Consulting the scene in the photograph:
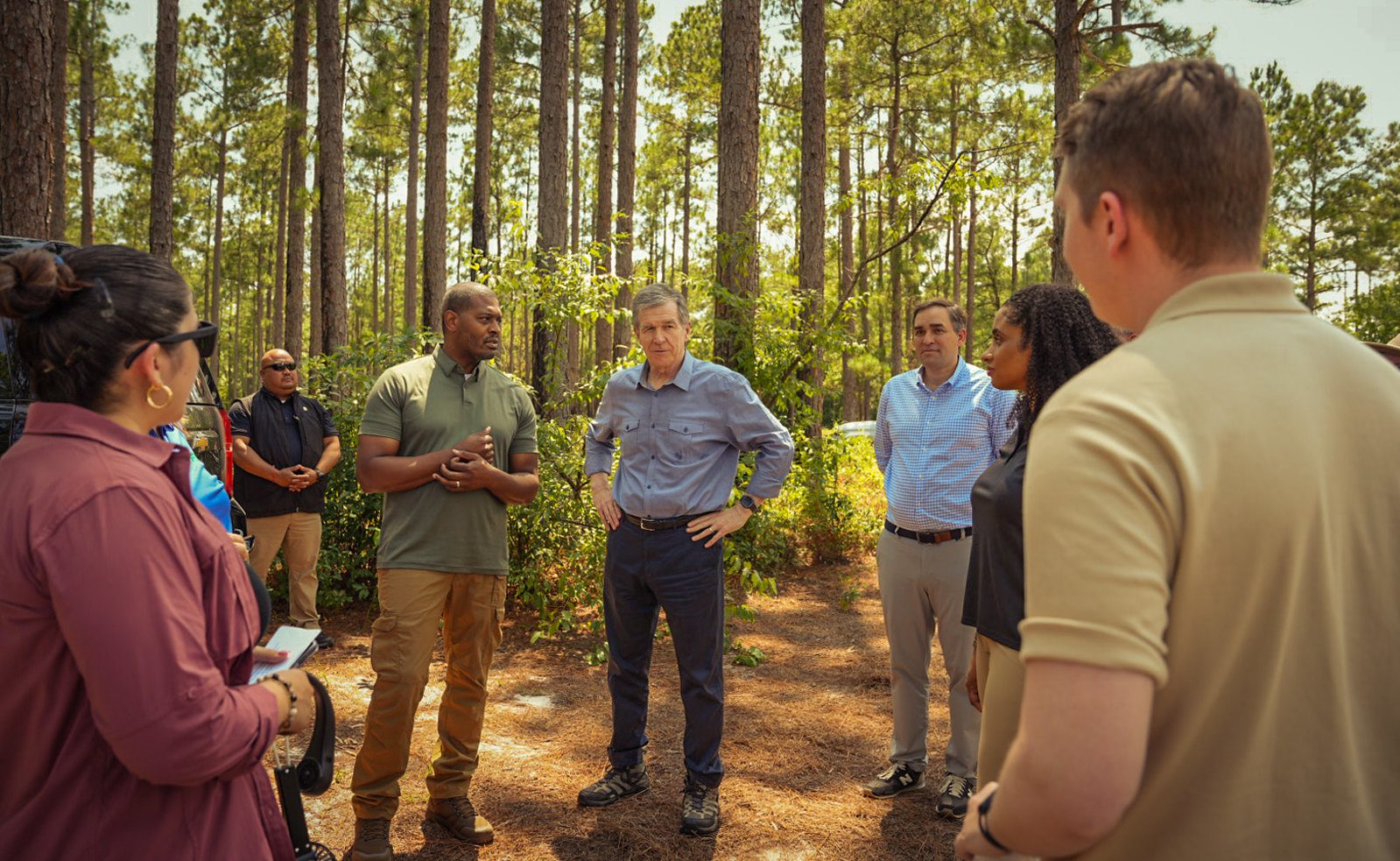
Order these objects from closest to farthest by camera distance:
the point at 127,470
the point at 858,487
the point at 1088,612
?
the point at 1088,612
the point at 127,470
the point at 858,487

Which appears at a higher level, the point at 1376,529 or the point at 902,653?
the point at 1376,529

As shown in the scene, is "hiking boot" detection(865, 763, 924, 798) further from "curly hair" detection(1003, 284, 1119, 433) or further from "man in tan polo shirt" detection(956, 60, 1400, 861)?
"man in tan polo shirt" detection(956, 60, 1400, 861)

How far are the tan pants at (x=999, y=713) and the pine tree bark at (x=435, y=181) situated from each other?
13.4m

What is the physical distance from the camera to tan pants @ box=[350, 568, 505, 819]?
3.67m

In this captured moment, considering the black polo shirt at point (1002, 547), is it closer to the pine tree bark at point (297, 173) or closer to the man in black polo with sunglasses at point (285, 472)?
the man in black polo with sunglasses at point (285, 472)

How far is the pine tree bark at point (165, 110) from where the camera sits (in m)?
12.4

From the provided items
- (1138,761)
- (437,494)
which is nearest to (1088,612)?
(1138,761)

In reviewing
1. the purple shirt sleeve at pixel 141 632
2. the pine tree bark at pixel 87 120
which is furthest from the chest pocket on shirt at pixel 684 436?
the pine tree bark at pixel 87 120

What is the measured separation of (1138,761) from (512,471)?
136 inches

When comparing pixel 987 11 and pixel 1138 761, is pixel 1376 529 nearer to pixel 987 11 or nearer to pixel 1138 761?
pixel 1138 761

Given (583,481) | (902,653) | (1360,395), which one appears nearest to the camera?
(1360,395)

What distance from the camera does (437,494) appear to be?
386 cm

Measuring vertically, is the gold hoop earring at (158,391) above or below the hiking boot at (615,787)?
above

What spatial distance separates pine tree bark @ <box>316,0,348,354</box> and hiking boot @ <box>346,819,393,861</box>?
9.71m
